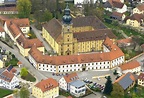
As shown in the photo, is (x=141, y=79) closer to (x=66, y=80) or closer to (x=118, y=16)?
(x=66, y=80)

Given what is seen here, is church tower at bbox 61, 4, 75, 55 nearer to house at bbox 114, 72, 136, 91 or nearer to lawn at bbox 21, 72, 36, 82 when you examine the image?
lawn at bbox 21, 72, 36, 82

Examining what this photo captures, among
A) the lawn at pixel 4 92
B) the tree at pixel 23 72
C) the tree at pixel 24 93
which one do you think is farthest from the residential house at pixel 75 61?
the tree at pixel 24 93

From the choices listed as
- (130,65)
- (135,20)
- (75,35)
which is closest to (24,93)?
(130,65)

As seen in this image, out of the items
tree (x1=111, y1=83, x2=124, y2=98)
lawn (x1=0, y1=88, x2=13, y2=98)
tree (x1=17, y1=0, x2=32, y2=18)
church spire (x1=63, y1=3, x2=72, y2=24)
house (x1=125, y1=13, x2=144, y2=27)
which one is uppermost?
church spire (x1=63, y1=3, x2=72, y2=24)

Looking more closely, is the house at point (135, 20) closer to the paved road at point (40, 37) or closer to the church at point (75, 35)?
the church at point (75, 35)

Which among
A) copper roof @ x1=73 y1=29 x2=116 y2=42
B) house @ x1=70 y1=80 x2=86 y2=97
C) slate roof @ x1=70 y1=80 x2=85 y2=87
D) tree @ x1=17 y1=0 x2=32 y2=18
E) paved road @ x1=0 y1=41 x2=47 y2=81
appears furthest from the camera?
tree @ x1=17 y1=0 x2=32 y2=18

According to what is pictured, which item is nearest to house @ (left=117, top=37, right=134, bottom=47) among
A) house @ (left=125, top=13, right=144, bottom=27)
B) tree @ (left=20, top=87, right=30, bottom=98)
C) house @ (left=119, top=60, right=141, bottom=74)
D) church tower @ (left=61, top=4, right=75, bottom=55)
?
house @ (left=119, top=60, right=141, bottom=74)
